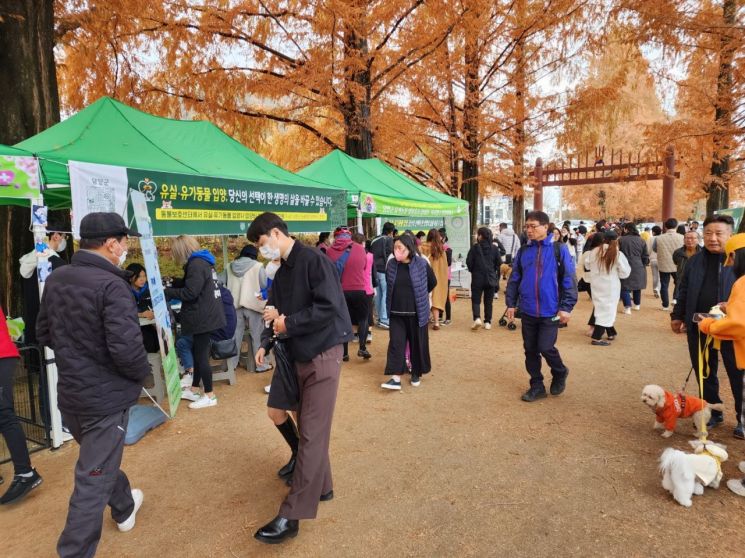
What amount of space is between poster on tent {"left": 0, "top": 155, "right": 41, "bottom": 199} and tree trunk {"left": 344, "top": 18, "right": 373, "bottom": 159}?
7.30 metres

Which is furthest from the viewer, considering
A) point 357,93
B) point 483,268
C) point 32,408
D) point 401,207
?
point 357,93

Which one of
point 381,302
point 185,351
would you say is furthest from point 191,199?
point 381,302

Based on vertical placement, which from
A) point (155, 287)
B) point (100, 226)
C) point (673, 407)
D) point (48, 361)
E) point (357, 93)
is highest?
point (357, 93)

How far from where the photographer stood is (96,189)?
3.97 m

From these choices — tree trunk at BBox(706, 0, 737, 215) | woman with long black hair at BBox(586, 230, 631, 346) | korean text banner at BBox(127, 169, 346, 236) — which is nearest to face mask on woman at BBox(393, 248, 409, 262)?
korean text banner at BBox(127, 169, 346, 236)

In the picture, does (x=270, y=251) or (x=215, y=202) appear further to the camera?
(x=215, y=202)

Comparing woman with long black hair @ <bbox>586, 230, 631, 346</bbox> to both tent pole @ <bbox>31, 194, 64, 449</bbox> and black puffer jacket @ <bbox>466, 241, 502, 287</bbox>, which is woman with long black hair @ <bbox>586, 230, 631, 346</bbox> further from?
tent pole @ <bbox>31, 194, 64, 449</bbox>

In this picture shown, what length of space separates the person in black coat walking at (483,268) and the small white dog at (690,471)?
5.01 meters

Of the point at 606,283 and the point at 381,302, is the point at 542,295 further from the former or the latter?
the point at 381,302

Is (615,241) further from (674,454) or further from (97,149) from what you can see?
(97,149)

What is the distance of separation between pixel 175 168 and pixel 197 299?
1469 mm

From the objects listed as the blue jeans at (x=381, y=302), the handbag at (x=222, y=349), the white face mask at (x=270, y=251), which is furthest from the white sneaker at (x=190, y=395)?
the blue jeans at (x=381, y=302)

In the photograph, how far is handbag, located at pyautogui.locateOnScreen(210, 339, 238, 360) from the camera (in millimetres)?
5074

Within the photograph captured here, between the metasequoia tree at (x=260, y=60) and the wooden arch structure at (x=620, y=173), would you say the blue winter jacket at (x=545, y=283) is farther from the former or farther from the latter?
the wooden arch structure at (x=620, y=173)
